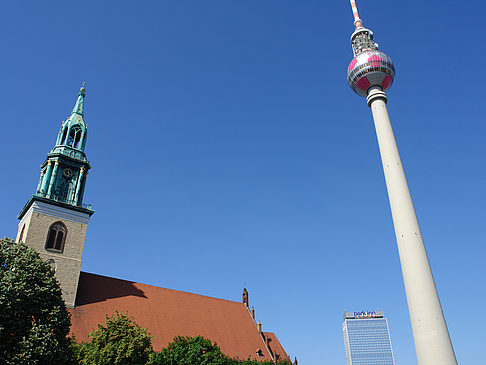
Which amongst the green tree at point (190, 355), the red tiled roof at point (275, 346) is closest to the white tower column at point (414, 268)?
the green tree at point (190, 355)

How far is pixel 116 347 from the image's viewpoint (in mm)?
27656

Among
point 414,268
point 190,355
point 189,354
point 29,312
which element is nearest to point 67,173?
point 29,312

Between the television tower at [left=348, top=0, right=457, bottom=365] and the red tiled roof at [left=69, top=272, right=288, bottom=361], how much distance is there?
23.4 metres

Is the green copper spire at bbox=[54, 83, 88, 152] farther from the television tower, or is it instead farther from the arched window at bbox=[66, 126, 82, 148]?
the television tower

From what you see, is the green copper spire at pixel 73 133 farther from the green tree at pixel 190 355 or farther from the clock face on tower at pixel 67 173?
the green tree at pixel 190 355

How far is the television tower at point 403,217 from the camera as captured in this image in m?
22.8

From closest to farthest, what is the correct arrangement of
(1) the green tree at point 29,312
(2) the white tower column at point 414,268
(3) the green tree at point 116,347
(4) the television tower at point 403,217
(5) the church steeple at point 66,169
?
(1) the green tree at point 29,312 → (2) the white tower column at point 414,268 → (4) the television tower at point 403,217 → (3) the green tree at point 116,347 → (5) the church steeple at point 66,169

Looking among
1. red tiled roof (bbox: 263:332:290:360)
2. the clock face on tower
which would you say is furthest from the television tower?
the clock face on tower

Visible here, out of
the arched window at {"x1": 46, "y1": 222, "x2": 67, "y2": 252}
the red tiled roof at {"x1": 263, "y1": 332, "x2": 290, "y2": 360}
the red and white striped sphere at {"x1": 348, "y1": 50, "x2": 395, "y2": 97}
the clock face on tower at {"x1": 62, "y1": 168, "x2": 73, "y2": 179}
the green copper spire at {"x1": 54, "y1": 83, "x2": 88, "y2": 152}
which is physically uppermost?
the green copper spire at {"x1": 54, "y1": 83, "x2": 88, "y2": 152}

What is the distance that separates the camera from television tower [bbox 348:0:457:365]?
22844 millimetres

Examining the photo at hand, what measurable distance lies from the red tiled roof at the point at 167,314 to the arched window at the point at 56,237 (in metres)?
4.72

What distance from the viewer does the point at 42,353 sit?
22.6 m

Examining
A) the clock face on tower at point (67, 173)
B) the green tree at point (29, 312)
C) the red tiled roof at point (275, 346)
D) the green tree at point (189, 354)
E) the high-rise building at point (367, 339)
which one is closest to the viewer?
the green tree at point (29, 312)

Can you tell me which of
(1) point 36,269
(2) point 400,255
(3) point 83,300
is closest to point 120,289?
(3) point 83,300
